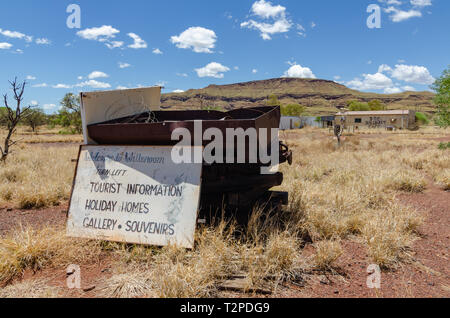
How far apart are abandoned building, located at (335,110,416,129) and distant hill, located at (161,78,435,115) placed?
81549 millimetres

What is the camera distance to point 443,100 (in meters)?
9.28

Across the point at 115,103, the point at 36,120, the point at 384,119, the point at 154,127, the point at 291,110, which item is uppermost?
the point at 291,110

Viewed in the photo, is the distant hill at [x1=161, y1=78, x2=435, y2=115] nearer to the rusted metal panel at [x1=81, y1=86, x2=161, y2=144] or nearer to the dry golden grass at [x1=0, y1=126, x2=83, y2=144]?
the dry golden grass at [x1=0, y1=126, x2=83, y2=144]

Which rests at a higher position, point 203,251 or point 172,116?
point 172,116

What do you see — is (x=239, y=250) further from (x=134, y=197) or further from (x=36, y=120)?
(x=36, y=120)

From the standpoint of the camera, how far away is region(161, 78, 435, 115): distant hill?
5969 inches

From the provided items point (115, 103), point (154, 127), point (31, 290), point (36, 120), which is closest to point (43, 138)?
point (36, 120)

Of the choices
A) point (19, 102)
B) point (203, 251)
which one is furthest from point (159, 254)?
point (19, 102)

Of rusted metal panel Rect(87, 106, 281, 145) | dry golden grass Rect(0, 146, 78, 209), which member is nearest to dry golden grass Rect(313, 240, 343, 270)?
rusted metal panel Rect(87, 106, 281, 145)

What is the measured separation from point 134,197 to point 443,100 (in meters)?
10.0

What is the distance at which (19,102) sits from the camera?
10.2 meters

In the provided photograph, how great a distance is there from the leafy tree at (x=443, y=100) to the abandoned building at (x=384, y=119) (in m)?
51.9
